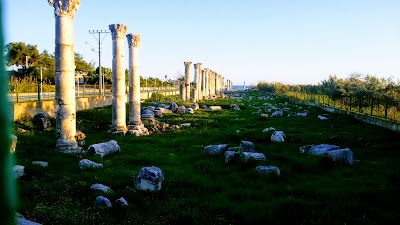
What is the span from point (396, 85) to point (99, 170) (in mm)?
20075

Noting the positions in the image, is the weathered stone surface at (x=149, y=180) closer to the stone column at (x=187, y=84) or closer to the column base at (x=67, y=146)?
the column base at (x=67, y=146)

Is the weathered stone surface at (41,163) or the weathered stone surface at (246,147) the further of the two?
the weathered stone surface at (246,147)

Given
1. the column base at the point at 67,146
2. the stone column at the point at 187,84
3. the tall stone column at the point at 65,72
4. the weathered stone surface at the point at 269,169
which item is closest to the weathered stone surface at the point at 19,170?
the column base at the point at 67,146

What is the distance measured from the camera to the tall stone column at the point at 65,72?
1377 cm

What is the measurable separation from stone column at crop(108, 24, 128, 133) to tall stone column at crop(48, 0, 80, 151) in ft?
14.8

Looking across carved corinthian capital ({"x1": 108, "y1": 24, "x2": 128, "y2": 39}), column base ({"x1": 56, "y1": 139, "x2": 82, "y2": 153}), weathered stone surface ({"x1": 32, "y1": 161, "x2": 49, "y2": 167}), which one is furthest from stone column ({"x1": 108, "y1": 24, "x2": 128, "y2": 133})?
weathered stone surface ({"x1": 32, "y1": 161, "x2": 49, "y2": 167})

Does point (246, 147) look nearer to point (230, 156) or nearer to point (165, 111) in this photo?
point (230, 156)

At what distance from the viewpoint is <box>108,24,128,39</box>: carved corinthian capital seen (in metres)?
18.5

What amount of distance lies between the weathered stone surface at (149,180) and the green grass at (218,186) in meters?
0.19

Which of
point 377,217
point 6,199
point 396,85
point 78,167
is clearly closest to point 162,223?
point 377,217

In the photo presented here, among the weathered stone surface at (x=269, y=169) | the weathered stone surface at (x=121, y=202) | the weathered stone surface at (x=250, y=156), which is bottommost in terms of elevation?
the weathered stone surface at (x=121, y=202)

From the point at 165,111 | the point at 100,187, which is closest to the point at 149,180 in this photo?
the point at 100,187

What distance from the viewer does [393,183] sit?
9094 millimetres

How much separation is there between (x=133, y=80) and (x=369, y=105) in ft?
46.0
